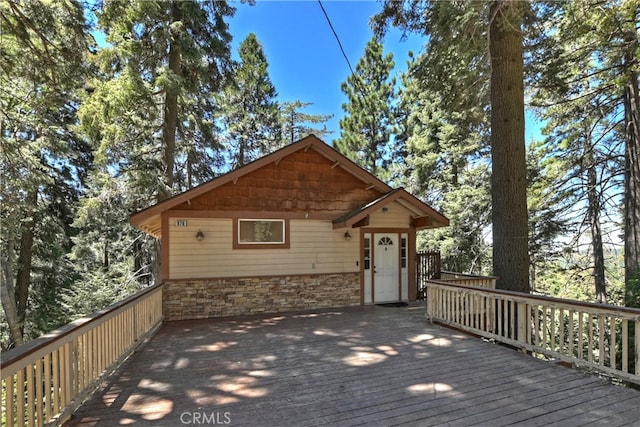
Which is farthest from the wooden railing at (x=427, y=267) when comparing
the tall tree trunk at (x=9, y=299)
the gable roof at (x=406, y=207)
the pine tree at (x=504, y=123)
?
the tall tree trunk at (x=9, y=299)

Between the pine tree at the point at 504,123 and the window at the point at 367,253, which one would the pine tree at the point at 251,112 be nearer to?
the window at the point at 367,253

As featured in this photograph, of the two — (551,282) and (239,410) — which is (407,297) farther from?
(551,282)

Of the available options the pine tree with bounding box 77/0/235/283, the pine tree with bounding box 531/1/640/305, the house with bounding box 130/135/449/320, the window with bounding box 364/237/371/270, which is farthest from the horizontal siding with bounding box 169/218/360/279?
the pine tree with bounding box 531/1/640/305

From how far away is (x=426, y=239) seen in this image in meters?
16.4

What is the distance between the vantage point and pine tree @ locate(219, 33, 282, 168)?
723 inches

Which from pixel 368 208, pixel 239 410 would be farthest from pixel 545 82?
pixel 239 410

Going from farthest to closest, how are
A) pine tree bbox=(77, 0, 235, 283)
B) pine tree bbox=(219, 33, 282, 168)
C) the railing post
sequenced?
pine tree bbox=(219, 33, 282, 168)
pine tree bbox=(77, 0, 235, 283)
the railing post

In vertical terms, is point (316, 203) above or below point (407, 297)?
above

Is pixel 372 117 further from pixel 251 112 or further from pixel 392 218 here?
pixel 392 218

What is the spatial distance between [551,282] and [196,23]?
15.8 m

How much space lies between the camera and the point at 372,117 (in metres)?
19.3

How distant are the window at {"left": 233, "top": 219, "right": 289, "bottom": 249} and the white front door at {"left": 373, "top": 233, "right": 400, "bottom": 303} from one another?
2.53 m

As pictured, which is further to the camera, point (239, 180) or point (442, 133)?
point (442, 133)

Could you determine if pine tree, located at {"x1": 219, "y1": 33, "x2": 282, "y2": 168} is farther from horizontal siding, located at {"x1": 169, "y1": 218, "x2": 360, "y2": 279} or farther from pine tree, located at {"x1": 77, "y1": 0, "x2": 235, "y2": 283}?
horizontal siding, located at {"x1": 169, "y1": 218, "x2": 360, "y2": 279}
